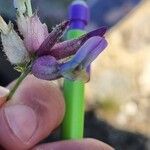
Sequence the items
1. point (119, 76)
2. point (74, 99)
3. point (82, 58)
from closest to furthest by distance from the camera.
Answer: point (82, 58), point (74, 99), point (119, 76)

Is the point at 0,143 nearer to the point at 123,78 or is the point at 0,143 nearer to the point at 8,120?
the point at 8,120

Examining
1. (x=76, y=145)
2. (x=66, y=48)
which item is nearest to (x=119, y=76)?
(x=76, y=145)

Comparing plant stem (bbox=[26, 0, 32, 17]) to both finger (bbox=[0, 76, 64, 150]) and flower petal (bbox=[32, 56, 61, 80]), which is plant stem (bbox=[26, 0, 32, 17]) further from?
finger (bbox=[0, 76, 64, 150])

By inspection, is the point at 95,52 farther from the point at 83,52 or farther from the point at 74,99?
the point at 74,99

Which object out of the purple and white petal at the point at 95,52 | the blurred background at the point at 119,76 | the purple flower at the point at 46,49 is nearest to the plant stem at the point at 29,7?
the purple flower at the point at 46,49

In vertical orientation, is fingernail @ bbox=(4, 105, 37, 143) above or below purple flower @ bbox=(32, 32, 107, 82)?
above

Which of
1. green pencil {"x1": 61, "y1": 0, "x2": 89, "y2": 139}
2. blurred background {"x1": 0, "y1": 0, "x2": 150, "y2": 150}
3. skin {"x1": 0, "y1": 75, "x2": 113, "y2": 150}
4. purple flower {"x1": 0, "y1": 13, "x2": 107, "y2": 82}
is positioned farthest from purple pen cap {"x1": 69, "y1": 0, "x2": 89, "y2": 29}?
blurred background {"x1": 0, "y1": 0, "x2": 150, "y2": 150}

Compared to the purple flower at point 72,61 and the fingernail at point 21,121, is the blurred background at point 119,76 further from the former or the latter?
the purple flower at point 72,61
